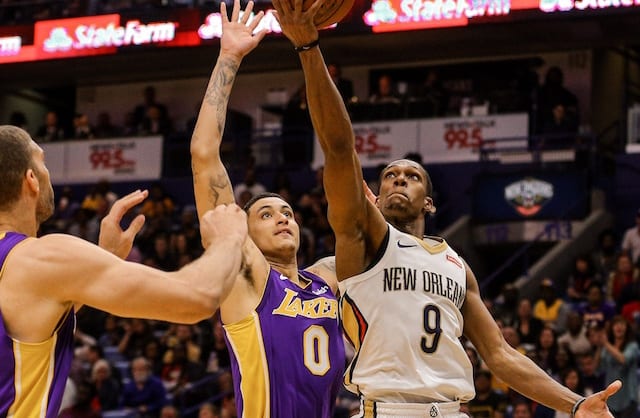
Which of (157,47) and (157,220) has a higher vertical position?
(157,47)

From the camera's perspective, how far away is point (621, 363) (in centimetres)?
1231

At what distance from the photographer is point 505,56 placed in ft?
72.4

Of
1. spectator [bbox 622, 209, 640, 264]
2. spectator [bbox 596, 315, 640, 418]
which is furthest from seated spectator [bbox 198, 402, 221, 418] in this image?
spectator [bbox 622, 209, 640, 264]

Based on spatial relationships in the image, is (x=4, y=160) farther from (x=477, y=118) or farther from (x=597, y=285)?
(x=477, y=118)

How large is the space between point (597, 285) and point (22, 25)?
39.4 feet

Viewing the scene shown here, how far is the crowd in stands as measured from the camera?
12453 mm

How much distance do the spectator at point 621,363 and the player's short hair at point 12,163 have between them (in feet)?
29.7

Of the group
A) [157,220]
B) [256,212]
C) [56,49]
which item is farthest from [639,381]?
[56,49]

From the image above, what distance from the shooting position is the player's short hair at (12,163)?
13.9ft

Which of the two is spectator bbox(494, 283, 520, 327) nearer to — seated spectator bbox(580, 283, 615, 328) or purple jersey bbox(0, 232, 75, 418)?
seated spectator bbox(580, 283, 615, 328)

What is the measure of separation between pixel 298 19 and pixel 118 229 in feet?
4.02

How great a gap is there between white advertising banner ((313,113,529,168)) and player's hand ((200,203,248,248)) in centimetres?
1559

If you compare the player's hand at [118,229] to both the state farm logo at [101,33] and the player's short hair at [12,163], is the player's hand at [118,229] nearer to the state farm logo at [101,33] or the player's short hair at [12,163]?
the player's short hair at [12,163]

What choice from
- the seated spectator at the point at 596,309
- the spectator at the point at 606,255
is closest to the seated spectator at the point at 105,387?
the seated spectator at the point at 596,309
